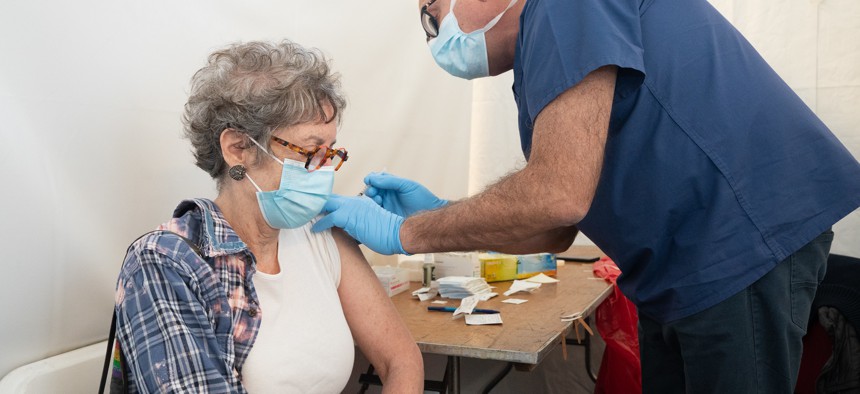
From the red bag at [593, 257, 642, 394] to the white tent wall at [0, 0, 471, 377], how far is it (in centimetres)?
149

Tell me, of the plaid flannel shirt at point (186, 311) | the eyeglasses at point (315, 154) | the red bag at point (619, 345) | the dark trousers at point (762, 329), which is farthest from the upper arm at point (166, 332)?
the red bag at point (619, 345)

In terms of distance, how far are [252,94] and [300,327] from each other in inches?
20.6

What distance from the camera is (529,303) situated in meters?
2.14

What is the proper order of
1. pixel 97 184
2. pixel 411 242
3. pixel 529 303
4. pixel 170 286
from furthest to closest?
pixel 529 303
pixel 97 184
pixel 411 242
pixel 170 286

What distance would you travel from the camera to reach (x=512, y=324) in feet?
6.02

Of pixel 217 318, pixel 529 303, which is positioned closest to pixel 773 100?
pixel 529 303

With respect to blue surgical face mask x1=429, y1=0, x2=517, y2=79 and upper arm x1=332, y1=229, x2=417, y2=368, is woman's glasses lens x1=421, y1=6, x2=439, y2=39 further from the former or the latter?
upper arm x1=332, y1=229, x2=417, y2=368

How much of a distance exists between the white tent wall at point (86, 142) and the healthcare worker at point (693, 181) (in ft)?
2.90

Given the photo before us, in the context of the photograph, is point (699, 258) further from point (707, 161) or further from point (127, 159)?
point (127, 159)

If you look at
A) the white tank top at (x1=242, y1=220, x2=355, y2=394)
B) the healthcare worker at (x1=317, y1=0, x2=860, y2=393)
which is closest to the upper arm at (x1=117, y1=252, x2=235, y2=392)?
the white tank top at (x1=242, y1=220, x2=355, y2=394)

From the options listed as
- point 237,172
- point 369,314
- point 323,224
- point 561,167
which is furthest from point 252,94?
point 561,167

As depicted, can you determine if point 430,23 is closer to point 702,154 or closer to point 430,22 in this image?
point 430,22

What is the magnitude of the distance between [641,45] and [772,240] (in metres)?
0.45

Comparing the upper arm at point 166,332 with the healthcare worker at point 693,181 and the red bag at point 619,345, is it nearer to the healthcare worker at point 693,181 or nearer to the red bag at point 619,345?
the healthcare worker at point 693,181
